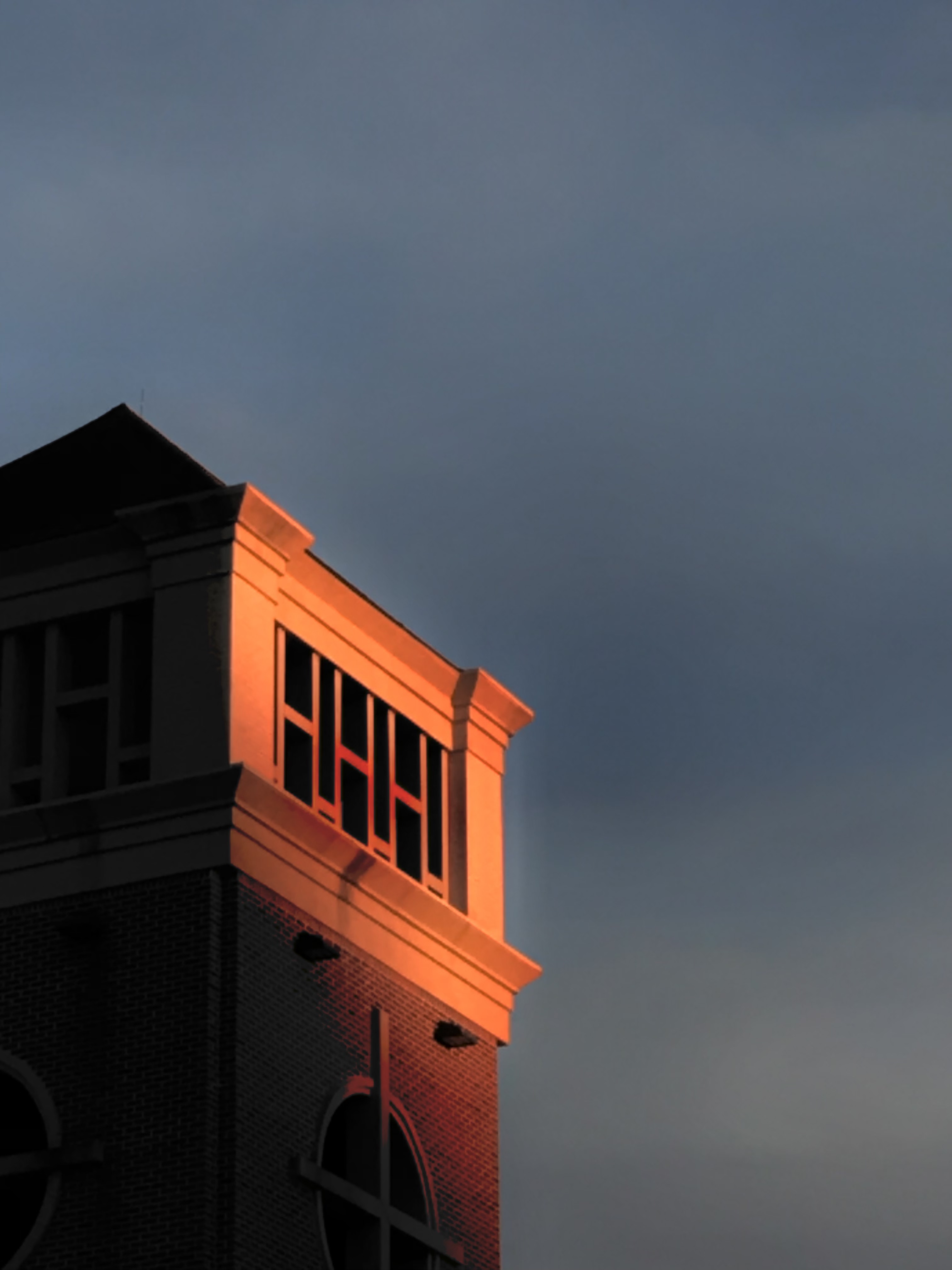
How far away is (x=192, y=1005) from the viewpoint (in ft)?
98.7

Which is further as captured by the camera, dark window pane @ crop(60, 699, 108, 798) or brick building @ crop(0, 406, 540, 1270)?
dark window pane @ crop(60, 699, 108, 798)

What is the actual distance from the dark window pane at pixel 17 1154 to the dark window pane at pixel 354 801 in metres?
5.57

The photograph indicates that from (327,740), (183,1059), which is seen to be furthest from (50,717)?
(183,1059)

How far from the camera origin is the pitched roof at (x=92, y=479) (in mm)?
33875

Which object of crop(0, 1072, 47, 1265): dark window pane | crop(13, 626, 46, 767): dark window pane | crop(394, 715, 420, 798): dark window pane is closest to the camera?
crop(0, 1072, 47, 1265): dark window pane

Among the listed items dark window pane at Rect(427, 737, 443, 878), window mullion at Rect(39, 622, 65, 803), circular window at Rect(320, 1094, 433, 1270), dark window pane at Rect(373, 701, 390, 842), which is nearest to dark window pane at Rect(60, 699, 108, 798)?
window mullion at Rect(39, 622, 65, 803)

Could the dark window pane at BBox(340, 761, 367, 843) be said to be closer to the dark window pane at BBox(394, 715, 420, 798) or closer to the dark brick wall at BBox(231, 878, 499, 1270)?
the dark window pane at BBox(394, 715, 420, 798)

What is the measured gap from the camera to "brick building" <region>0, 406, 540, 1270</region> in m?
29.8

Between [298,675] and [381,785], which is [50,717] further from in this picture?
[381,785]

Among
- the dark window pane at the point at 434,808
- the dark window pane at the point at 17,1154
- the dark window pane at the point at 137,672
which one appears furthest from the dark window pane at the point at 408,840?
the dark window pane at the point at 17,1154

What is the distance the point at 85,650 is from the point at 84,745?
115 cm

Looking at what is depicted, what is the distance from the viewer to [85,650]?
33719 mm

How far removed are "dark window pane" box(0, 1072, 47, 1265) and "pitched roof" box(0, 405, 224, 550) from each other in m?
6.90

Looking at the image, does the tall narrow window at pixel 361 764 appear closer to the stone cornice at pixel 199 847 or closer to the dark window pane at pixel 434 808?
the dark window pane at pixel 434 808
